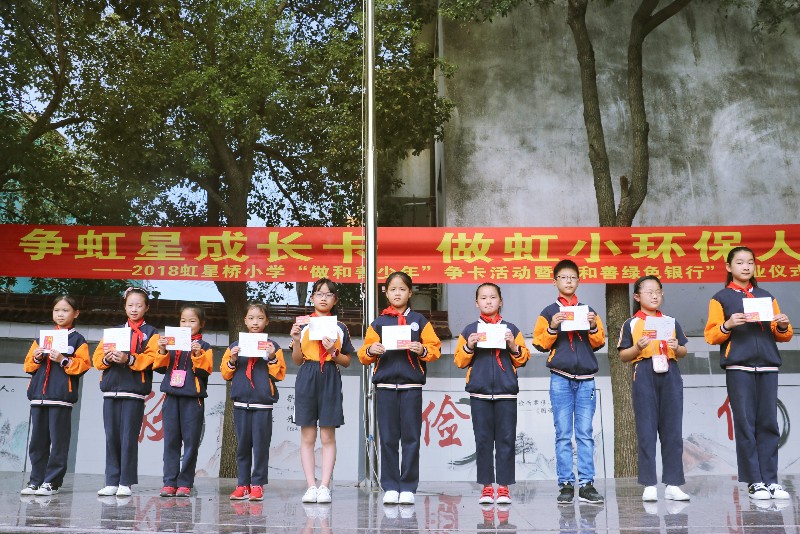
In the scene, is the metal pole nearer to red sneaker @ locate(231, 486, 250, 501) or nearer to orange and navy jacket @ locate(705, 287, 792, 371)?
red sneaker @ locate(231, 486, 250, 501)

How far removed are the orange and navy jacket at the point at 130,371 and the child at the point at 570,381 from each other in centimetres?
A: 242

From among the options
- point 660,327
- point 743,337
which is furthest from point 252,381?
point 743,337

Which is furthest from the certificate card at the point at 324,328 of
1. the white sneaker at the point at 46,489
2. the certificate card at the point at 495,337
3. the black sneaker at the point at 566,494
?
the white sneaker at the point at 46,489

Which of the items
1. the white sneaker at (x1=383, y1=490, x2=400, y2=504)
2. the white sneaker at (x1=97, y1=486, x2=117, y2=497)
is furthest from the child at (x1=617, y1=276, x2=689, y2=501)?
the white sneaker at (x1=97, y1=486, x2=117, y2=497)

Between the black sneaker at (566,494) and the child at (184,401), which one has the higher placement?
the child at (184,401)

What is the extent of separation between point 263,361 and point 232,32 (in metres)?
5.07

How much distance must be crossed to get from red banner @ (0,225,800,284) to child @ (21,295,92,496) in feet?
8.60

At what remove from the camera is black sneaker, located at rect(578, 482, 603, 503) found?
14.4 ft

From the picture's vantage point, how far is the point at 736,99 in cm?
972

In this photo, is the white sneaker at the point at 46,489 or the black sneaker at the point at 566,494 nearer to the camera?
the black sneaker at the point at 566,494

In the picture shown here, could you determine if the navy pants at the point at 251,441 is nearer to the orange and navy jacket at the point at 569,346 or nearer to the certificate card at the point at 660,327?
the orange and navy jacket at the point at 569,346

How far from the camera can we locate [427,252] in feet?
26.2

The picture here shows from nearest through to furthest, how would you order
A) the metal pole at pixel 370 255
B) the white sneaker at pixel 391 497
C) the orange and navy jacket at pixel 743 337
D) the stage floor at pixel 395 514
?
1. the stage floor at pixel 395 514
2. the white sneaker at pixel 391 497
3. the orange and navy jacket at pixel 743 337
4. the metal pole at pixel 370 255

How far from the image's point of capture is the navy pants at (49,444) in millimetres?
5168
